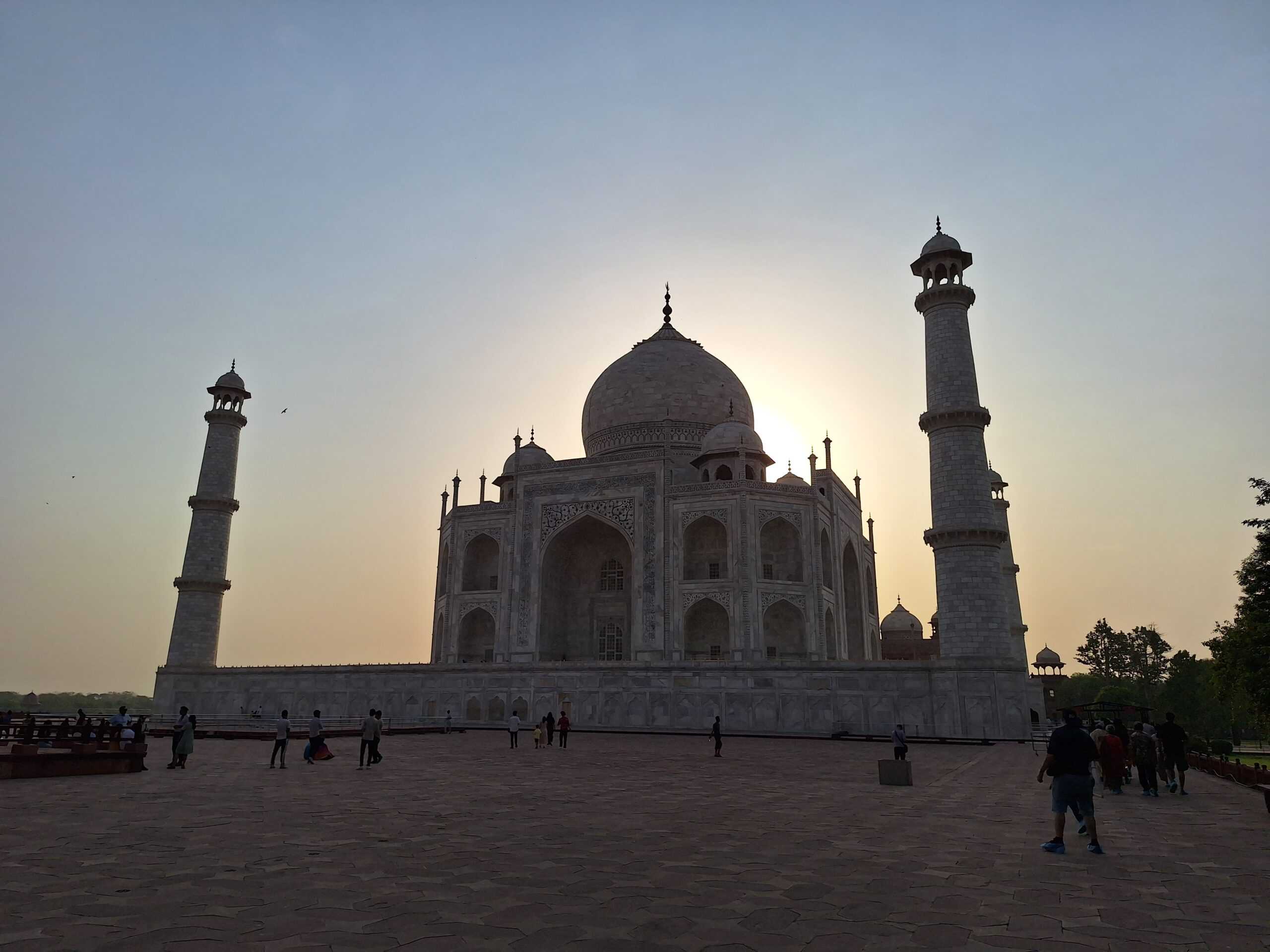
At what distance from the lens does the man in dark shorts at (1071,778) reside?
7039 millimetres

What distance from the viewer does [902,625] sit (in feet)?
163

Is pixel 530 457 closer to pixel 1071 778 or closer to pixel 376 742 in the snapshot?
pixel 376 742

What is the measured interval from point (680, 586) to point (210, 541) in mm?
18670

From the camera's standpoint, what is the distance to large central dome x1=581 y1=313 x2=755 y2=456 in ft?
133

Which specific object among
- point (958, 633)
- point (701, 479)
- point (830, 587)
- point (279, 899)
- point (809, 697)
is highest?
point (701, 479)

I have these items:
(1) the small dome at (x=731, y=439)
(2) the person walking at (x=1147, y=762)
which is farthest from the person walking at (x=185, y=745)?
(1) the small dome at (x=731, y=439)

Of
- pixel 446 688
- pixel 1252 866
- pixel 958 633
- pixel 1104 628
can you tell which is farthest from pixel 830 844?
pixel 1104 628

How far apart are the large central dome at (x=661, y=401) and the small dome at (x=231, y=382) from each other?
15.8 meters

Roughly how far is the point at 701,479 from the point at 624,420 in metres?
6.14

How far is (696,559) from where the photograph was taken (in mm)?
35438

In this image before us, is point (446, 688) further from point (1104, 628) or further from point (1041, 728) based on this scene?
point (1104, 628)

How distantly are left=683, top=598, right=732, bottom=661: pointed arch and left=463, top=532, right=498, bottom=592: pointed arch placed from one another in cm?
899

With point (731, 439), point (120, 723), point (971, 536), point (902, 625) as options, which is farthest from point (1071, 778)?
point (902, 625)

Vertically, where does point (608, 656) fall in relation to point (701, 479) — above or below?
below
